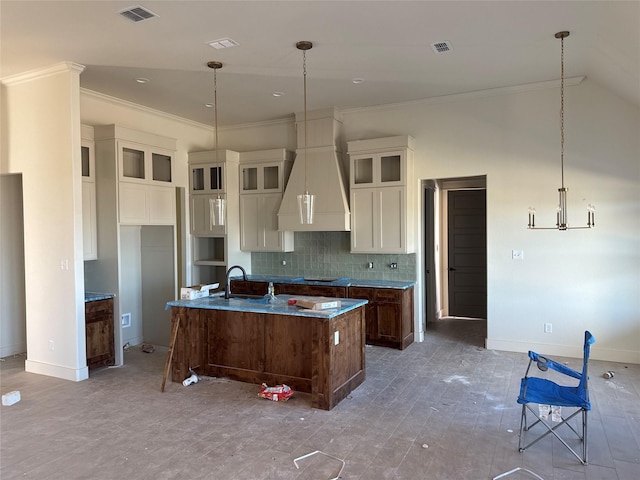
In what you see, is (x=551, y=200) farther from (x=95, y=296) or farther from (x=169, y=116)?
(x=95, y=296)

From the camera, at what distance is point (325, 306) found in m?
4.09

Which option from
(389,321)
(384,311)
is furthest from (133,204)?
(389,321)

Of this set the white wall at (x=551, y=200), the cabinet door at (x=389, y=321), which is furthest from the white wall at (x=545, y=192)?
the cabinet door at (x=389, y=321)

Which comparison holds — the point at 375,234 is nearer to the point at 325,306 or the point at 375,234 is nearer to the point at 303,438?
the point at 325,306

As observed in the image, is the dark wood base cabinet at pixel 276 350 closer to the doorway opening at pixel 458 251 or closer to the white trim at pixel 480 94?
the white trim at pixel 480 94

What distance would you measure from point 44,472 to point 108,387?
1.66 metres

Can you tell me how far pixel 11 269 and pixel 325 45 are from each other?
4919 millimetres

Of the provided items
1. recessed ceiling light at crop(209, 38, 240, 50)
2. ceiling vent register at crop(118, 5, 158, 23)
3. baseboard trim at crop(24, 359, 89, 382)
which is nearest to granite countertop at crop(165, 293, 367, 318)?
baseboard trim at crop(24, 359, 89, 382)

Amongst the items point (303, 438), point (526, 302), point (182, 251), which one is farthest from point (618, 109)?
point (182, 251)

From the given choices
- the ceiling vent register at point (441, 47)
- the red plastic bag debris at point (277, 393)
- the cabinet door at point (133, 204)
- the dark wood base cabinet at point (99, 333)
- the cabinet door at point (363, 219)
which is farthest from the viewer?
the cabinet door at point (363, 219)

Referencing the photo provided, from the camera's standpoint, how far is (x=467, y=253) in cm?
793

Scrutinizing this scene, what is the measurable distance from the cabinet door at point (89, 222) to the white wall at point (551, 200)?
14.0 feet

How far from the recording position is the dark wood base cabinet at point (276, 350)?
4000 mm

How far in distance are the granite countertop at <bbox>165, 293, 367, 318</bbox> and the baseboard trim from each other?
1298 mm
